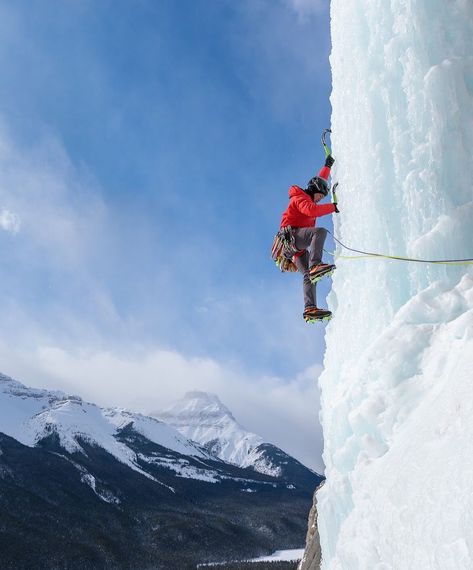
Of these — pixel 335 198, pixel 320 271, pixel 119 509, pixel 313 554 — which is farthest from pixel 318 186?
pixel 119 509

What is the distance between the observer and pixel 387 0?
22.2 ft

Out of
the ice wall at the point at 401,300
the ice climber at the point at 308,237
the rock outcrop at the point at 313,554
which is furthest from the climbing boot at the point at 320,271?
the rock outcrop at the point at 313,554

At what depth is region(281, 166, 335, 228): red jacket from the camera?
6.50m

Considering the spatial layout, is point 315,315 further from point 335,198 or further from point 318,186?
point 318,186

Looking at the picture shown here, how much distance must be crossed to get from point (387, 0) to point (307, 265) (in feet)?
11.9

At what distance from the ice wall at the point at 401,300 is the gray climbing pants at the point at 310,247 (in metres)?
0.28

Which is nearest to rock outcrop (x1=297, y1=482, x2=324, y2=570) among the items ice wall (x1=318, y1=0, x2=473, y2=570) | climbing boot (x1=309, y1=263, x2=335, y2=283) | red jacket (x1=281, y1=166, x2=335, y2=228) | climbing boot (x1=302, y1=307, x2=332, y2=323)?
climbing boot (x1=302, y1=307, x2=332, y2=323)

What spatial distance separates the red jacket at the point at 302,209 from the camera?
21.3 feet

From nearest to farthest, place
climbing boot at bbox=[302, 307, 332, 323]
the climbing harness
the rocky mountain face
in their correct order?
climbing boot at bbox=[302, 307, 332, 323]
the climbing harness
the rocky mountain face

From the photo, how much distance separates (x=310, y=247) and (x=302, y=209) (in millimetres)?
520

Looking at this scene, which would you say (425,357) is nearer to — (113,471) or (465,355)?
(465,355)

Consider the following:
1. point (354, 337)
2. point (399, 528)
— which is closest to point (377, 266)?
point (354, 337)

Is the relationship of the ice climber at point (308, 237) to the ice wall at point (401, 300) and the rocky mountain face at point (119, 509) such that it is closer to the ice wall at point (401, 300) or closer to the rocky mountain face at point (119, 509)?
the ice wall at point (401, 300)

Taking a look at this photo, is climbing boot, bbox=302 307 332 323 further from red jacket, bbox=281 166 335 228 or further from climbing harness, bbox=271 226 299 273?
red jacket, bbox=281 166 335 228
